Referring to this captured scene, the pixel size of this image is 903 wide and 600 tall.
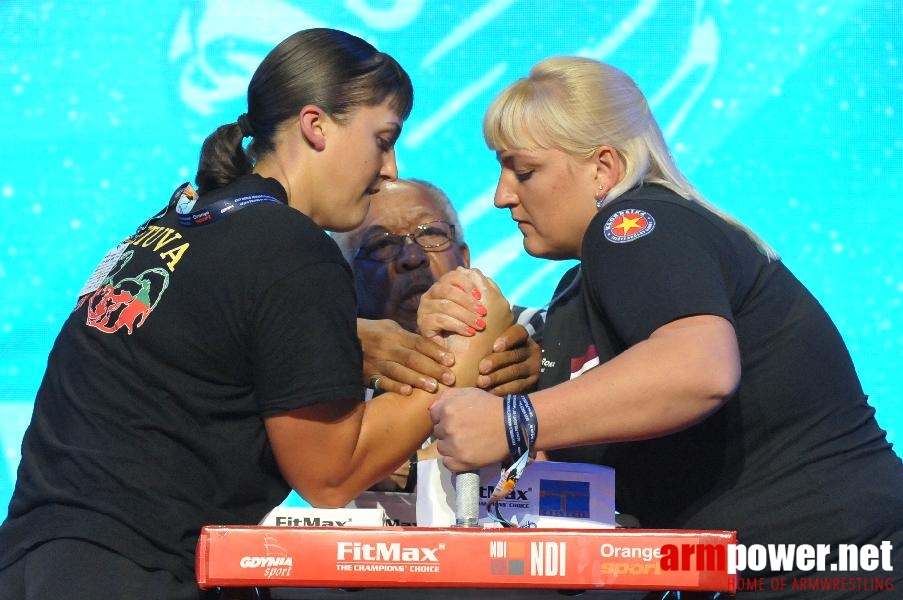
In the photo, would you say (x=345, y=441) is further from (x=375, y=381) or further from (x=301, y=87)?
(x=301, y=87)

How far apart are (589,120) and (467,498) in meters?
0.72

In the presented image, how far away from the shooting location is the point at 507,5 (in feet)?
12.4

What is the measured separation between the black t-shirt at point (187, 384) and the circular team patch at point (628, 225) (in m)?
0.43

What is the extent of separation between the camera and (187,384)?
1653mm

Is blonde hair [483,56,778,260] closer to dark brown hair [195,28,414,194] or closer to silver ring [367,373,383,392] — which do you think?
dark brown hair [195,28,414,194]

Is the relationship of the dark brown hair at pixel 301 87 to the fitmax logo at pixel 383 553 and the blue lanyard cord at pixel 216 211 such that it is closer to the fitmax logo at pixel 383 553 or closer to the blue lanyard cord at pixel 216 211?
the blue lanyard cord at pixel 216 211

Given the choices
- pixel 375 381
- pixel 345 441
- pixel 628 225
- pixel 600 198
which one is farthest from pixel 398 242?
pixel 628 225

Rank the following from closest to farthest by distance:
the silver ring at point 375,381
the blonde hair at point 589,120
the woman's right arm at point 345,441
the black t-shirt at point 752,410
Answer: the black t-shirt at point 752,410 → the woman's right arm at point 345,441 → the blonde hair at point 589,120 → the silver ring at point 375,381

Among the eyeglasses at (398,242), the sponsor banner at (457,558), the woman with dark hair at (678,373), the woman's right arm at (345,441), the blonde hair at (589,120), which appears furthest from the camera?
the eyeglasses at (398,242)

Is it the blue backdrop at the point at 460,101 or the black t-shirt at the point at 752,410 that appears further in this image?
the blue backdrop at the point at 460,101

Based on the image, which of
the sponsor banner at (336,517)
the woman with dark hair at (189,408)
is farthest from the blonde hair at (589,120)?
the sponsor banner at (336,517)

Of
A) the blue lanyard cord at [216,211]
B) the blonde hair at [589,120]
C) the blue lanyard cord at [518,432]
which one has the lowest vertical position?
the blue lanyard cord at [518,432]

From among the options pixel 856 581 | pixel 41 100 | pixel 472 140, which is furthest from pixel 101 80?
pixel 856 581

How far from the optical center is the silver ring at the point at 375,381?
206 cm
